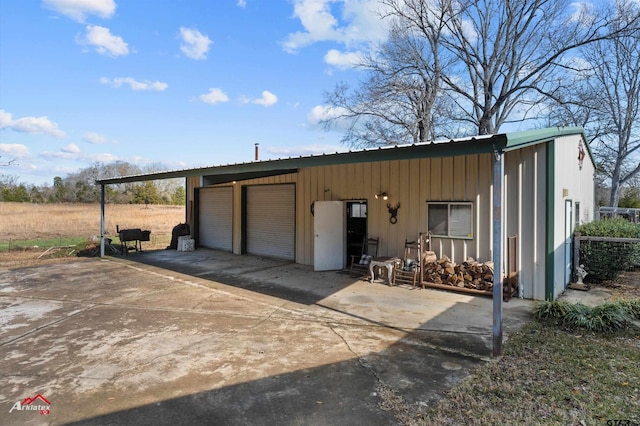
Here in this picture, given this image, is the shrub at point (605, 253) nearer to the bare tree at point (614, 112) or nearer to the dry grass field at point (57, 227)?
the bare tree at point (614, 112)

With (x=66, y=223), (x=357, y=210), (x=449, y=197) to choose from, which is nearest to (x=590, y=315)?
(x=449, y=197)

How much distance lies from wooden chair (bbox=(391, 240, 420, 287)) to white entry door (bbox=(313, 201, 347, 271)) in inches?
68.2

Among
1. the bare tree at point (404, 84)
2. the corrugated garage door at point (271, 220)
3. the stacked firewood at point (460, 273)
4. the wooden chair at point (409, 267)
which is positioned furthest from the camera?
the bare tree at point (404, 84)

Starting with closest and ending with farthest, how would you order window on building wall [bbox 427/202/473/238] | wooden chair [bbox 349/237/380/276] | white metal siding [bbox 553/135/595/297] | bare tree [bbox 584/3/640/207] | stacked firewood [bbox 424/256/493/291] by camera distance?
white metal siding [bbox 553/135/595/297] → stacked firewood [bbox 424/256/493/291] → window on building wall [bbox 427/202/473/238] → wooden chair [bbox 349/237/380/276] → bare tree [bbox 584/3/640/207]

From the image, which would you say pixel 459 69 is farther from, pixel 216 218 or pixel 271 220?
pixel 216 218

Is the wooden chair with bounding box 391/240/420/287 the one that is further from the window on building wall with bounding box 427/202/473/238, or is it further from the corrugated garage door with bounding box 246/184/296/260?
the corrugated garage door with bounding box 246/184/296/260

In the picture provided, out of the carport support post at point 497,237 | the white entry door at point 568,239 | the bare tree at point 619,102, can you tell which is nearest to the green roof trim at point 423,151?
the carport support post at point 497,237

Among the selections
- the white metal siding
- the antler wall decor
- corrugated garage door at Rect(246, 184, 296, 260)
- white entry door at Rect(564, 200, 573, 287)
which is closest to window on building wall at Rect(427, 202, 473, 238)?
the antler wall decor

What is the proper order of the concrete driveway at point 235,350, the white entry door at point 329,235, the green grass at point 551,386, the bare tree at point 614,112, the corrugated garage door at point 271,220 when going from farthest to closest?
1. the bare tree at point 614,112
2. the corrugated garage door at point 271,220
3. the white entry door at point 329,235
4. the concrete driveway at point 235,350
5. the green grass at point 551,386

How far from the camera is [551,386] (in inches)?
114

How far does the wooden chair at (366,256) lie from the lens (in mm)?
7746

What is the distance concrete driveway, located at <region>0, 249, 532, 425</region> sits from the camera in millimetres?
2652

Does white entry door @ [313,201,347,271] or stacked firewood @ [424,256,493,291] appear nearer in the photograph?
stacked firewood @ [424,256,493,291]

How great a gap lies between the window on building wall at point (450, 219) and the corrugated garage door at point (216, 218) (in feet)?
24.3
